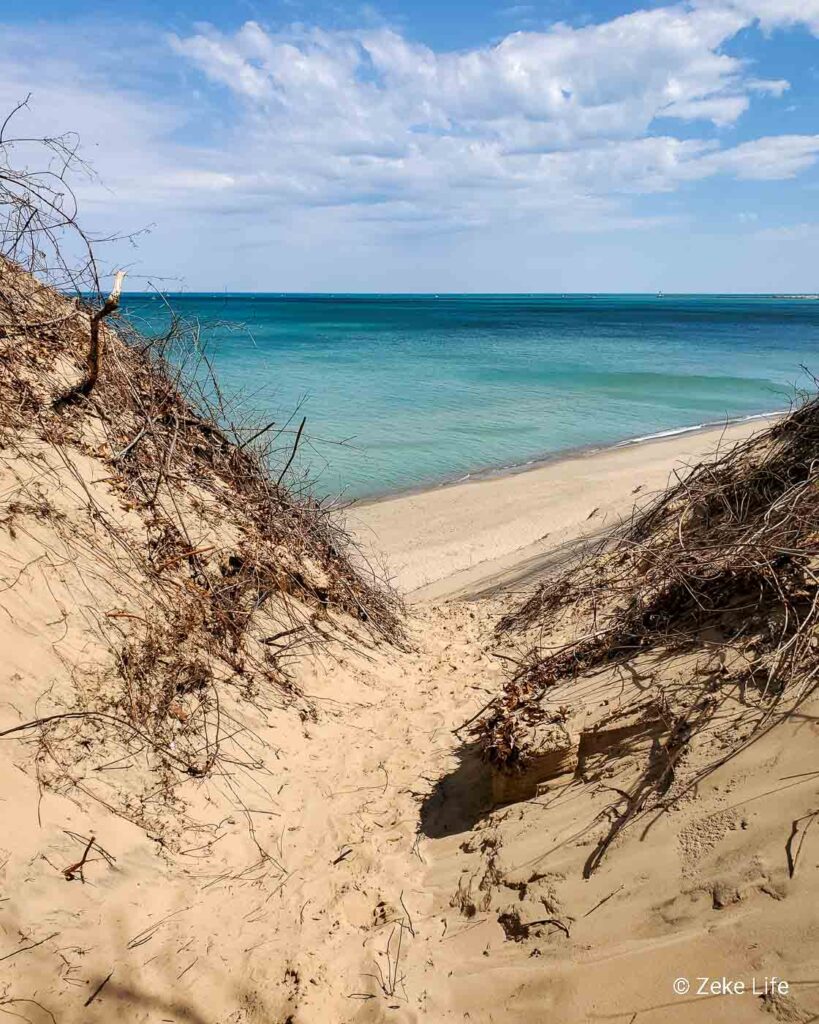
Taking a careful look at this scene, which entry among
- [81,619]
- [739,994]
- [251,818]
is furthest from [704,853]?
[81,619]

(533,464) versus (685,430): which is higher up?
(685,430)

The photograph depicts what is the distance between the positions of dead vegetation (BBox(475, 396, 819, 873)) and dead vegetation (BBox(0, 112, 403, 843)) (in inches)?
61.7

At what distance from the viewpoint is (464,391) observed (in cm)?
2634

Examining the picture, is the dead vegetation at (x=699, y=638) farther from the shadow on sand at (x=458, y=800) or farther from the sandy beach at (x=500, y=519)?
the sandy beach at (x=500, y=519)

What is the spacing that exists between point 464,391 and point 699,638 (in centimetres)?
2309

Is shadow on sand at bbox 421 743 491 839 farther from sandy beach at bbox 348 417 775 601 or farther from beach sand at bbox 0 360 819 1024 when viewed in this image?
sandy beach at bbox 348 417 775 601

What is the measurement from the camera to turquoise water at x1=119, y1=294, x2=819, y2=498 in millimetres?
15953

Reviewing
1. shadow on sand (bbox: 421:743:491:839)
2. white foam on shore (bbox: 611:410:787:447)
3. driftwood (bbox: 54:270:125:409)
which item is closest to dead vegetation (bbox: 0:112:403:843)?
driftwood (bbox: 54:270:125:409)

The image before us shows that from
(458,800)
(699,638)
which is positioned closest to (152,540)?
(458,800)

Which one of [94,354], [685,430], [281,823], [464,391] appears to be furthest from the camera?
[464,391]

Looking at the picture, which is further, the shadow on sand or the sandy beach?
the sandy beach

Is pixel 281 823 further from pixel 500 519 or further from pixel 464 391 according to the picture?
pixel 464 391

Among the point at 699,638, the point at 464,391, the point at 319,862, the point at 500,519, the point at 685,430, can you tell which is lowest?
the point at 319,862

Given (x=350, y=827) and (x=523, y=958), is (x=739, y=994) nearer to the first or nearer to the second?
(x=523, y=958)
